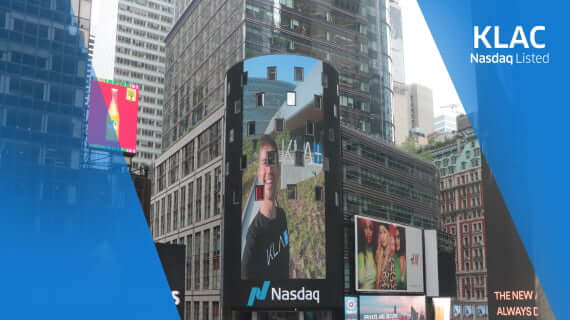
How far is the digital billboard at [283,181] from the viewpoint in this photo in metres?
37.8

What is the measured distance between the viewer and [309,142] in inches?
1551

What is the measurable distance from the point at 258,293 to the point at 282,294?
1.42 meters

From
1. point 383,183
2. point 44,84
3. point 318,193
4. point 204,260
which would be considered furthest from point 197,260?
point 318,193

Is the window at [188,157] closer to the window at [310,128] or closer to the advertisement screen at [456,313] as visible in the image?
the window at [310,128]

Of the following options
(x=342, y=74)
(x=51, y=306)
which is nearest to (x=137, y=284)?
(x=51, y=306)

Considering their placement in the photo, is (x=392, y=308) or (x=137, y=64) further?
(x=137, y=64)

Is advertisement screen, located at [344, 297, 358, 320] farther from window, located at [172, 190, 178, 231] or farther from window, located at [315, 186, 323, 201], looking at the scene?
window, located at [172, 190, 178, 231]

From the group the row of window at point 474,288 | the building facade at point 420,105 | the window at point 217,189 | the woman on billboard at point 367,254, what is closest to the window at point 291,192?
the woman on billboard at point 367,254

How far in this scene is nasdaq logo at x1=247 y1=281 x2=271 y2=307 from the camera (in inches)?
1469

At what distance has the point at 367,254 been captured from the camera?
143 ft

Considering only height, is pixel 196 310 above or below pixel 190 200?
below

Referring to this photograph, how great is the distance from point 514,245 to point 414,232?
40.7m

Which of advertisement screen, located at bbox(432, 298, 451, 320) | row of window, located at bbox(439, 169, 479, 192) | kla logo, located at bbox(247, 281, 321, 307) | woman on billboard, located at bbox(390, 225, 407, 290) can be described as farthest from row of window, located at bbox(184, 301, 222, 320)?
row of window, located at bbox(439, 169, 479, 192)
